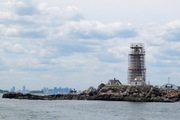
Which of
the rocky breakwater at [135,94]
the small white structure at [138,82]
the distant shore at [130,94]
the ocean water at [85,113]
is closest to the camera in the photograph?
the ocean water at [85,113]

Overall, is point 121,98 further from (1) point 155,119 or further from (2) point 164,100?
(1) point 155,119

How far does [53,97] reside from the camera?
577 feet

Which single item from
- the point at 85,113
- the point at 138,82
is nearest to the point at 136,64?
the point at 138,82

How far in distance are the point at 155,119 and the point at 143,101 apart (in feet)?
218

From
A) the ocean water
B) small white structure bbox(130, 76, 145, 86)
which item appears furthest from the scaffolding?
the ocean water

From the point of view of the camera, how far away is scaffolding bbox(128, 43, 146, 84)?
174750mm

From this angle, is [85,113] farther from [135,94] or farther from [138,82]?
[138,82]

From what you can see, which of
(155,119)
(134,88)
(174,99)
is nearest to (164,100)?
(174,99)

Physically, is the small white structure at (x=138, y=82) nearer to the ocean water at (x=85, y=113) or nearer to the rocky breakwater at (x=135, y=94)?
the rocky breakwater at (x=135, y=94)

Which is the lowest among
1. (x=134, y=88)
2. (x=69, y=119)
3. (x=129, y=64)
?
(x=69, y=119)

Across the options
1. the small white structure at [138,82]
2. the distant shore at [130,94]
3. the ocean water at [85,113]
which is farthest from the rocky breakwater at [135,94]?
the ocean water at [85,113]

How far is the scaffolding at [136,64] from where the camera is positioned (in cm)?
17475

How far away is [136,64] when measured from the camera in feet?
576

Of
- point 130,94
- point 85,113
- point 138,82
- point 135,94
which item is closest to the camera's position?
point 85,113
